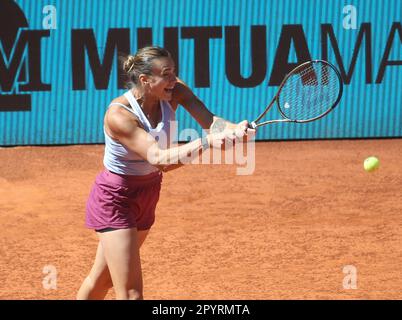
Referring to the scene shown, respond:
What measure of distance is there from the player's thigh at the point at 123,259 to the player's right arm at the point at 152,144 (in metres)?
0.44

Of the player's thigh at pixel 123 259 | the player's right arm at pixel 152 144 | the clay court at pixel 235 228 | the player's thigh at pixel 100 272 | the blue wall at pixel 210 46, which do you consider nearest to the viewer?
the player's right arm at pixel 152 144

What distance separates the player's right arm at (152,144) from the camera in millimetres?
4457

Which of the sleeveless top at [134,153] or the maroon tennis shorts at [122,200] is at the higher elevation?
the sleeveless top at [134,153]

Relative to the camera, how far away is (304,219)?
865 centimetres

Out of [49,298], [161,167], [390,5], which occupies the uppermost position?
[390,5]

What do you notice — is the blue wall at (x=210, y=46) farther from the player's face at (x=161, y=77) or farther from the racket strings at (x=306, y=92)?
the player's face at (x=161, y=77)

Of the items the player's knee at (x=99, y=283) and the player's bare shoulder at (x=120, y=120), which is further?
the player's knee at (x=99, y=283)

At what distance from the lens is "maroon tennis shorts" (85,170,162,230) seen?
4684 mm

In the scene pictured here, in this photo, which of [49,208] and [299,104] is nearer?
[299,104]

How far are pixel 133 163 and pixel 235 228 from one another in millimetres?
3781

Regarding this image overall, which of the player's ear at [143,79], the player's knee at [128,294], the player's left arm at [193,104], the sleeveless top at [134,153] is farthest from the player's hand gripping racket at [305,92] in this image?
the player's knee at [128,294]
